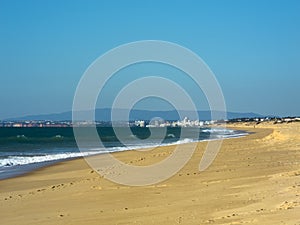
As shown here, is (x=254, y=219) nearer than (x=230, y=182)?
Yes

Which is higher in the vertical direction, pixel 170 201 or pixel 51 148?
pixel 51 148

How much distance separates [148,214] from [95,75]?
815 centimetres

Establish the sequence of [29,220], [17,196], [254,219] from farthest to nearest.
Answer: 1. [17,196]
2. [29,220]
3. [254,219]

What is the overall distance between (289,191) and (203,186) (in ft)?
9.97

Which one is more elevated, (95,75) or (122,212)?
(95,75)

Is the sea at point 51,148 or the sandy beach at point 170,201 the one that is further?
the sea at point 51,148

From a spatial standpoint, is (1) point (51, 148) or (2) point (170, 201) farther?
(1) point (51, 148)

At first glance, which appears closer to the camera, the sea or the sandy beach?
the sandy beach

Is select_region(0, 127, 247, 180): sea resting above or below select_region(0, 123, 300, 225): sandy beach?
above

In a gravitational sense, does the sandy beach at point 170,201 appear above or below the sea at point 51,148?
below

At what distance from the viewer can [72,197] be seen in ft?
40.7

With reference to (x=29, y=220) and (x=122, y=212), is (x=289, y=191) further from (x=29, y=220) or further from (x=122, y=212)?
(x=29, y=220)

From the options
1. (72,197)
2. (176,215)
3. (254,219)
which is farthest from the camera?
(72,197)

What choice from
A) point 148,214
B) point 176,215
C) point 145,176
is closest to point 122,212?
point 148,214
